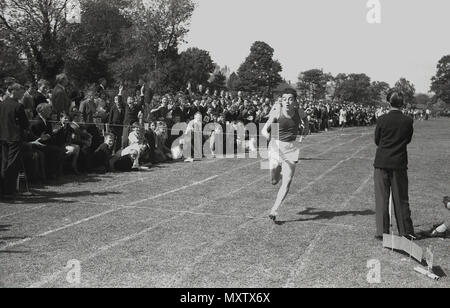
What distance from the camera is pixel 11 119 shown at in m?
10.5

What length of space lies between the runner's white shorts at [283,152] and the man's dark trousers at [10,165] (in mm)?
5313

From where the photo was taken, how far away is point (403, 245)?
6891 millimetres

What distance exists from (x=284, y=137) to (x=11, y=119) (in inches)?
220

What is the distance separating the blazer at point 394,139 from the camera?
25.2ft

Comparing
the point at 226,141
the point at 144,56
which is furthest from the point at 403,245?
the point at 144,56

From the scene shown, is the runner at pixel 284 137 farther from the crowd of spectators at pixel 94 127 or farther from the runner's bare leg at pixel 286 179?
the crowd of spectators at pixel 94 127

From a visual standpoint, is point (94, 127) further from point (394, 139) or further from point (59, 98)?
point (394, 139)

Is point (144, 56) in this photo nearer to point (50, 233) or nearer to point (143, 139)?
point (143, 139)

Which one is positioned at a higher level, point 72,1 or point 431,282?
point 72,1

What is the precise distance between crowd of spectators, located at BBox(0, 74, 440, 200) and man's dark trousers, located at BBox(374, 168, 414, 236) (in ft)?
23.4

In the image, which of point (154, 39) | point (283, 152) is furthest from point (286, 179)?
point (154, 39)

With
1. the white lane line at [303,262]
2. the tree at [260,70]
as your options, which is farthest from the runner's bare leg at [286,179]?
the tree at [260,70]

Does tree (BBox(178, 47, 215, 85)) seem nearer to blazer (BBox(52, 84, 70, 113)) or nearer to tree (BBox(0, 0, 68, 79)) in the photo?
tree (BBox(0, 0, 68, 79))

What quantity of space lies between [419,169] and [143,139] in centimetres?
909
